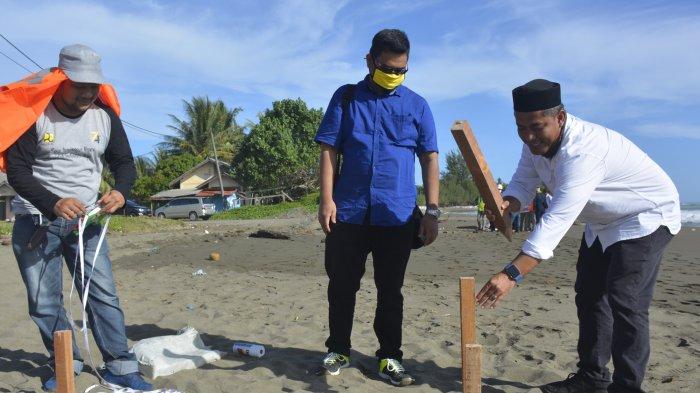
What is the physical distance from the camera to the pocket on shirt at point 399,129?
363 cm

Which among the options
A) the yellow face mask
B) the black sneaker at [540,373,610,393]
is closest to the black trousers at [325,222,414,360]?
the yellow face mask

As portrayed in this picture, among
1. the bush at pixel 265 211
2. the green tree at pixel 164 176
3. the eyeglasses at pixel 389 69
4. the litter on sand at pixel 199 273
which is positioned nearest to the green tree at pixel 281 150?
the bush at pixel 265 211

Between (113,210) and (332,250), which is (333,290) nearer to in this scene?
(332,250)

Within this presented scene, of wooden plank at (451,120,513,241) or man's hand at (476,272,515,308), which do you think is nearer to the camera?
man's hand at (476,272,515,308)

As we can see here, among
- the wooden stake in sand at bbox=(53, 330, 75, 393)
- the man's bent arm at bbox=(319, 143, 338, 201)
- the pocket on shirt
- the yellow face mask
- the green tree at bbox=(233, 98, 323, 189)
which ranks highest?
the green tree at bbox=(233, 98, 323, 189)

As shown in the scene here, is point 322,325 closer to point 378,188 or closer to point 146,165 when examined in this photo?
point 378,188

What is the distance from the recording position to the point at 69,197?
3.31 meters

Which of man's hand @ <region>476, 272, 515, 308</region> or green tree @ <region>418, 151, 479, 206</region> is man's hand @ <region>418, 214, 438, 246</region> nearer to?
man's hand @ <region>476, 272, 515, 308</region>

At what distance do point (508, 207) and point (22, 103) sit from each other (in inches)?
109

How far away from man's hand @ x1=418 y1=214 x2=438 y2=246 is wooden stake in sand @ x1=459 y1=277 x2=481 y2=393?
55.7 inches

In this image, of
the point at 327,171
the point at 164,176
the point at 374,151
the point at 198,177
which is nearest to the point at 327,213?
the point at 327,171

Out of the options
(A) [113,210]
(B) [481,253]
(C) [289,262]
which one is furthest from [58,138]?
(B) [481,253]

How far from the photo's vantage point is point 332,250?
369 cm

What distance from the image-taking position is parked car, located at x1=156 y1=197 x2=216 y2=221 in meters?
40.3
